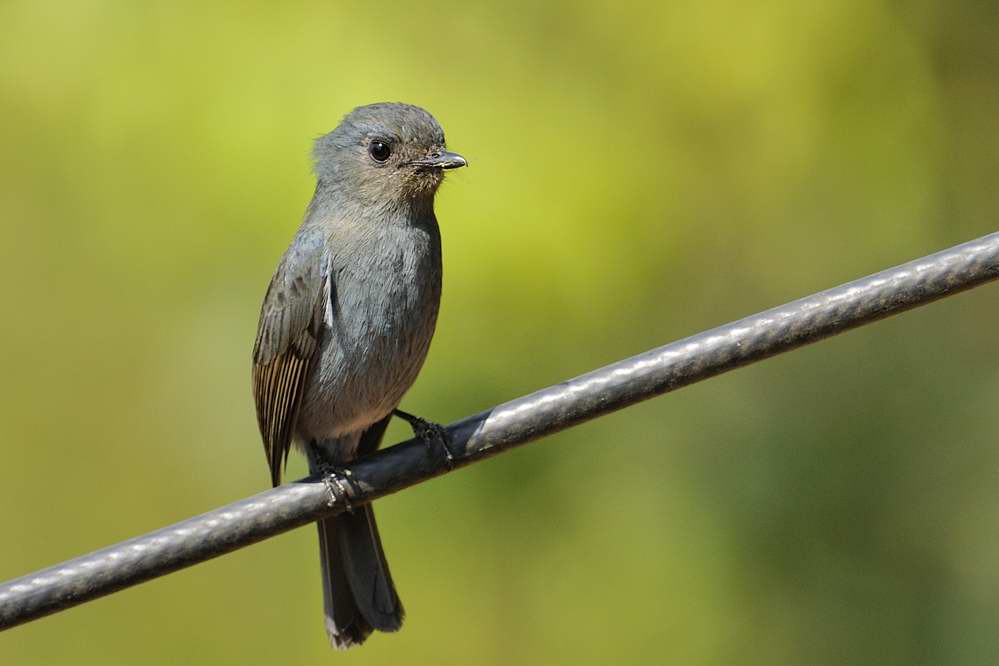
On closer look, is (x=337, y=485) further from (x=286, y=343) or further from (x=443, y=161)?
(x=443, y=161)

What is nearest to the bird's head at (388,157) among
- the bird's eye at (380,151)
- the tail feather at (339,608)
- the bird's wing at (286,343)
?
the bird's eye at (380,151)

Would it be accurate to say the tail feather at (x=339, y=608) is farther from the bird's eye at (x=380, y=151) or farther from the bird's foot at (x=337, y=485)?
the bird's eye at (x=380, y=151)

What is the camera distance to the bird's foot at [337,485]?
10.6ft

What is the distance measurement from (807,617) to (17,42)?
3.80 m

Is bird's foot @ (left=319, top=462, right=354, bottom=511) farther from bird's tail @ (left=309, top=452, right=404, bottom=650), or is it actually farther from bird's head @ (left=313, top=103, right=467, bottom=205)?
bird's head @ (left=313, top=103, right=467, bottom=205)

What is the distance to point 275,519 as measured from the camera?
119 inches

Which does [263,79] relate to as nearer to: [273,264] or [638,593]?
[273,264]

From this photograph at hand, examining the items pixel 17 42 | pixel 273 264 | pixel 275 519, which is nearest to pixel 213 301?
pixel 273 264

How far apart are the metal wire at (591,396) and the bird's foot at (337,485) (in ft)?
0.39

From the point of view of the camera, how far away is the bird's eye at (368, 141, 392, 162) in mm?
4828

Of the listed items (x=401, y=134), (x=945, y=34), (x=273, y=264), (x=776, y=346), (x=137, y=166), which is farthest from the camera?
(x=945, y=34)

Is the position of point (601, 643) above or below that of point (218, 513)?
below

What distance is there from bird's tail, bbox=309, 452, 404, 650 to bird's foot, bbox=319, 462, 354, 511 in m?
0.40

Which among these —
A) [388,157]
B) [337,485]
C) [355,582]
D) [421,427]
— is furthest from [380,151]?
[337,485]
